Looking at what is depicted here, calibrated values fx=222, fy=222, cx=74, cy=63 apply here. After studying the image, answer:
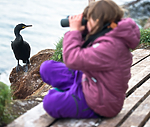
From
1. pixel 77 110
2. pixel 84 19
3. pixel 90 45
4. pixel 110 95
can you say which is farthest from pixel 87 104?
pixel 84 19

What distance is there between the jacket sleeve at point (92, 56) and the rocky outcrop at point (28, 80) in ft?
6.99

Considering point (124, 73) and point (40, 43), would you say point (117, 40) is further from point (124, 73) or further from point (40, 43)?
point (40, 43)

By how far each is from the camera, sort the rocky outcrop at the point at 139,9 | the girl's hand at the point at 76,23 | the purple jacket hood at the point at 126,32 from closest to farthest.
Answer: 1. the purple jacket hood at the point at 126,32
2. the girl's hand at the point at 76,23
3. the rocky outcrop at the point at 139,9

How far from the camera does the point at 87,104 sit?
1566 mm

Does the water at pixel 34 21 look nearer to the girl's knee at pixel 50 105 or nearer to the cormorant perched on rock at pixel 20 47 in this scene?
the cormorant perched on rock at pixel 20 47

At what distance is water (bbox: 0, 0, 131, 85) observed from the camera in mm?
8789

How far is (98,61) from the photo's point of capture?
1.36 meters

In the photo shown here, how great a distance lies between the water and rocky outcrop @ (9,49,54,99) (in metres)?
2.89

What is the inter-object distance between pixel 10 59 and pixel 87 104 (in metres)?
7.01

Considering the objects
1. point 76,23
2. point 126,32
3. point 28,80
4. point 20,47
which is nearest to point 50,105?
point 76,23

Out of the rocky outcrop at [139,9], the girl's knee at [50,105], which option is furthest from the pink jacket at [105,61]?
the rocky outcrop at [139,9]

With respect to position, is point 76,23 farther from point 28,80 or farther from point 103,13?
point 28,80

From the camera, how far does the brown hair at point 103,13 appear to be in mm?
1382

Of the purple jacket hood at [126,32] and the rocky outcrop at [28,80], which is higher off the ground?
the purple jacket hood at [126,32]
